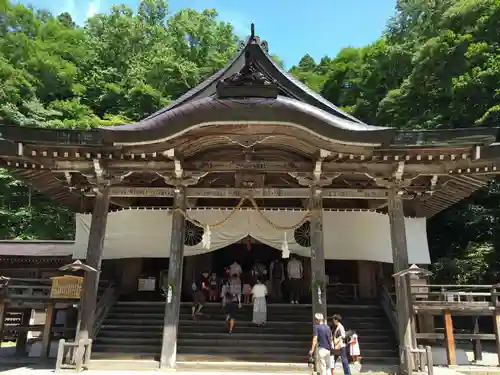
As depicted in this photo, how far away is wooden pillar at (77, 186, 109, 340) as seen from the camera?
9180 mm

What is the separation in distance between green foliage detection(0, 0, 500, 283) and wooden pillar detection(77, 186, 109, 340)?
15633 millimetres

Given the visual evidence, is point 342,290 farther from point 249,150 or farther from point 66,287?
point 66,287

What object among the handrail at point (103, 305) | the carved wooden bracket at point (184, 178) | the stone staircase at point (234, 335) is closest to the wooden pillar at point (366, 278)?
the stone staircase at point (234, 335)

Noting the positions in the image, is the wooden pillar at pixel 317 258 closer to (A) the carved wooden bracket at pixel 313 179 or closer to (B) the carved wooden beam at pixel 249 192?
(A) the carved wooden bracket at pixel 313 179

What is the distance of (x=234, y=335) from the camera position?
10.3m

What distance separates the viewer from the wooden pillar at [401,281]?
29.2 feet

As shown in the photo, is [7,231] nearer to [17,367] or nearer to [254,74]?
[17,367]

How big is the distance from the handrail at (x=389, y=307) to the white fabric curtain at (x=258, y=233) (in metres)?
0.95

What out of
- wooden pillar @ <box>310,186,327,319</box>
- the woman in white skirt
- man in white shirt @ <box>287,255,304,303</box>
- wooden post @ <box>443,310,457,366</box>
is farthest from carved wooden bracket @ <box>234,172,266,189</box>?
wooden post @ <box>443,310,457,366</box>

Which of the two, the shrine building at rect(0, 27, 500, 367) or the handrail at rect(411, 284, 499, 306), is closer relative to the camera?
the shrine building at rect(0, 27, 500, 367)

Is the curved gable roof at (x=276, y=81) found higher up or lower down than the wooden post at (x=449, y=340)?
higher up

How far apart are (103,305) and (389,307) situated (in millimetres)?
7427

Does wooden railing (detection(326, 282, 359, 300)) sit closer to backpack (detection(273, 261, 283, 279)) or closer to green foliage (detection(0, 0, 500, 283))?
backpack (detection(273, 261, 283, 279))

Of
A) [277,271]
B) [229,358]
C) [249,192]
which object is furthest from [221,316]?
[249,192]
